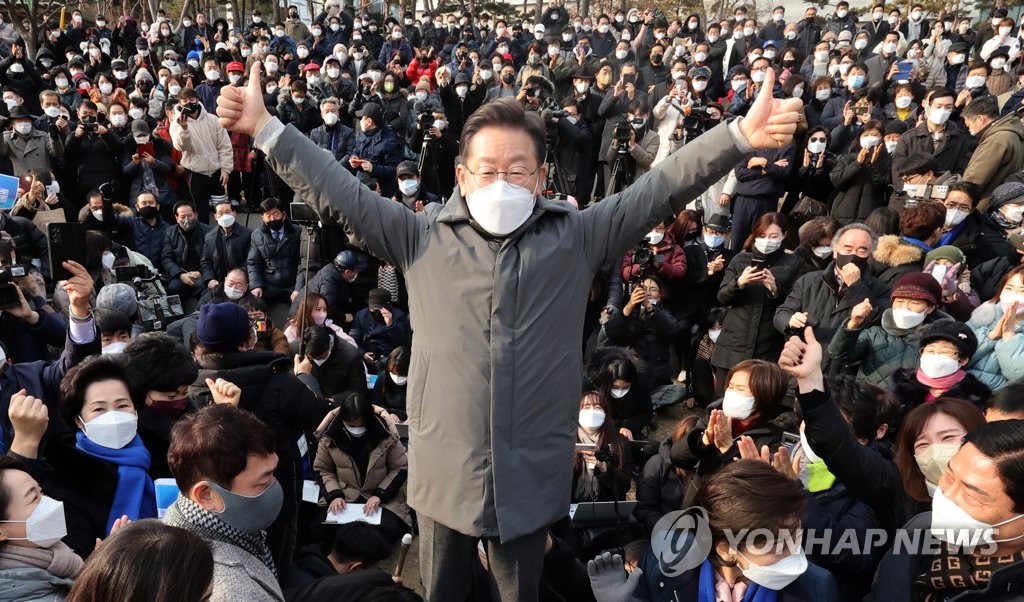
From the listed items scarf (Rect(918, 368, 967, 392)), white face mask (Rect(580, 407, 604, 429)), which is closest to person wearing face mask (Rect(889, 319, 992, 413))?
scarf (Rect(918, 368, 967, 392))

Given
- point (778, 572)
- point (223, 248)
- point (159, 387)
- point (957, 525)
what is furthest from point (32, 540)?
point (223, 248)

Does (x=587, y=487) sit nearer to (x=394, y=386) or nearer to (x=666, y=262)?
(x=394, y=386)

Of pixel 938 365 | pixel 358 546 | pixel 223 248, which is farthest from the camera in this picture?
pixel 223 248

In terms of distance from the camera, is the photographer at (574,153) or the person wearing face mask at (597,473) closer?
the person wearing face mask at (597,473)

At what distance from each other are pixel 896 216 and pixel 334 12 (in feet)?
46.9

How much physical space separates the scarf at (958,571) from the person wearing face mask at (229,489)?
1798 mm

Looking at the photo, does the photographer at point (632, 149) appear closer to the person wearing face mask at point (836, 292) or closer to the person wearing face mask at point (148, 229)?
the person wearing face mask at point (836, 292)

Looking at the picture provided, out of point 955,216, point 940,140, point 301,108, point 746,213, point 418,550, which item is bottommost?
point 418,550

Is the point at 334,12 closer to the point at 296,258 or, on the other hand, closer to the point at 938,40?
the point at 296,258

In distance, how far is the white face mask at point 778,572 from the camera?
2107mm

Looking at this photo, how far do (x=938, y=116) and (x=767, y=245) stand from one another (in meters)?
2.89

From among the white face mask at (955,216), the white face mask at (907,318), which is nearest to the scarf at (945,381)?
the white face mask at (907,318)

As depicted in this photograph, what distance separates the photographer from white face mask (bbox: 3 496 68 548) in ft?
6.70

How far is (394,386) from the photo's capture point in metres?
5.13
